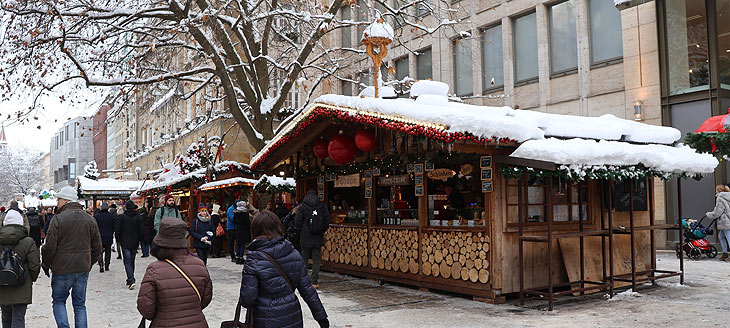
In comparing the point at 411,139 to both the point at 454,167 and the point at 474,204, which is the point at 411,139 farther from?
the point at 474,204

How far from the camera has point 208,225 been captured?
42.5ft

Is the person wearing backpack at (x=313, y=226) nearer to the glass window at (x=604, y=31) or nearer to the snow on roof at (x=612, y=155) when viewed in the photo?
the snow on roof at (x=612, y=155)

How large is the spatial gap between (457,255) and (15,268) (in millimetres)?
6395

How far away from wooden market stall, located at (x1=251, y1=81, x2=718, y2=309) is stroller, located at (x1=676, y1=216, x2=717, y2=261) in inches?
162

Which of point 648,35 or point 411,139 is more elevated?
point 648,35

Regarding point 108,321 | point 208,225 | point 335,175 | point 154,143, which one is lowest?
point 108,321

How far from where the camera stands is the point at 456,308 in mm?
9414

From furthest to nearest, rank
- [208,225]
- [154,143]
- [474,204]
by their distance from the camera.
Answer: [154,143]
[208,225]
[474,204]

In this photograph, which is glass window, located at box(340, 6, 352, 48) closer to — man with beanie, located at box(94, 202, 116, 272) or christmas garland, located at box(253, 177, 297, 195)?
christmas garland, located at box(253, 177, 297, 195)

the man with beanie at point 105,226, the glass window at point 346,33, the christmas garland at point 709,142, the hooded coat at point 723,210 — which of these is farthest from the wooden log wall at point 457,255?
the glass window at point 346,33

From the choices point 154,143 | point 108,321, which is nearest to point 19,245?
point 108,321

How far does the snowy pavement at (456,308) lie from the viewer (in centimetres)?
829

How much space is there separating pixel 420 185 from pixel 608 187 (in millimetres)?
3117

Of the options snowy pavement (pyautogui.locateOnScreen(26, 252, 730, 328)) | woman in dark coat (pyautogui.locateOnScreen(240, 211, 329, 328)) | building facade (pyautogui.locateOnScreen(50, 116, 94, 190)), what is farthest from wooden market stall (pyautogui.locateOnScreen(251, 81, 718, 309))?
building facade (pyautogui.locateOnScreen(50, 116, 94, 190))
